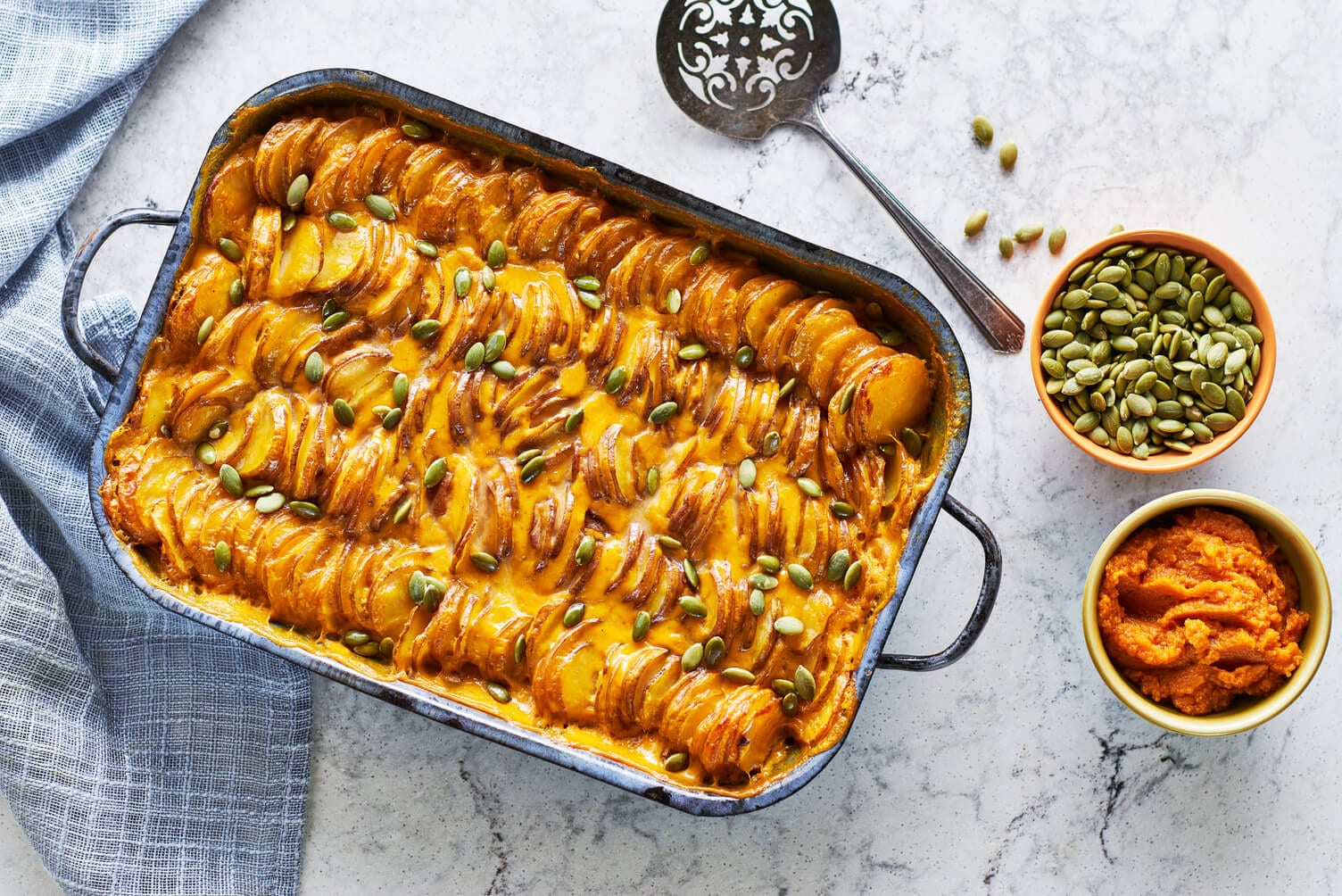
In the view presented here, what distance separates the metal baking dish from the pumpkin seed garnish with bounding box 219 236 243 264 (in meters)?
0.07

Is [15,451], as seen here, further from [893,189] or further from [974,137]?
[974,137]

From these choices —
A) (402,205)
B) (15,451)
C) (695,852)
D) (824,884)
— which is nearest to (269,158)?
(402,205)

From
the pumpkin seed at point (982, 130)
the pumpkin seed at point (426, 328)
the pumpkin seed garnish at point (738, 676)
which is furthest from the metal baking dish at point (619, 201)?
the pumpkin seed at point (982, 130)

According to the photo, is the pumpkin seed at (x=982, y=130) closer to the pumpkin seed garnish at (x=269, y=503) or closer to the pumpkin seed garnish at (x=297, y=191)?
the pumpkin seed garnish at (x=297, y=191)

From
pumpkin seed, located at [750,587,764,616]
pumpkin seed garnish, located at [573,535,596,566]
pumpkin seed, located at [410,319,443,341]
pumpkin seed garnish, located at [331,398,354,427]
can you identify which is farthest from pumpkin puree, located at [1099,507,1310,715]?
pumpkin seed garnish, located at [331,398,354,427]

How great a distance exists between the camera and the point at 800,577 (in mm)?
2459

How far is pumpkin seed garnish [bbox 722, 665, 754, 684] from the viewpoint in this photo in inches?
96.4

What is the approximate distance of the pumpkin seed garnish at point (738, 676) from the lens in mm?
2449

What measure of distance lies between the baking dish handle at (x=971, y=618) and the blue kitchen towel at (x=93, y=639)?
1565mm

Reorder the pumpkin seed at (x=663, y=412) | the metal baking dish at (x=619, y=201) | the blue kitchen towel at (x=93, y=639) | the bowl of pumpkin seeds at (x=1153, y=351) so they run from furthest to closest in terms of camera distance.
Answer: the blue kitchen towel at (x=93, y=639)
the bowl of pumpkin seeds at (x=1153, y=351)
the pumpkin seed at (x=663, y=412)
the metal baking dish at (x=619, y=201)

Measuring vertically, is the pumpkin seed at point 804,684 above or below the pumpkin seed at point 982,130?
below

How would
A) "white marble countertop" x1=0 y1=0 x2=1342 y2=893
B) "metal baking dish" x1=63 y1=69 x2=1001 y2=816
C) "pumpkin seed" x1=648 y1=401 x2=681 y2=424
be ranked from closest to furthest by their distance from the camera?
"metal baking dish" x1=63 y1=69 x2=1001 y2=816 → "pumpkin seed" x1=648 y1=401 x2=681 y2=424 → "white marble countertop" x1=0 y1=0 x2=1342 y2=893

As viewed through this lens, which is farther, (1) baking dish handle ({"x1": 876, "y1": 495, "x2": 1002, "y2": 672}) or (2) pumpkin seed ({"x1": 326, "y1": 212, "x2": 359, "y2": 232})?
(2) pumpkin seed ({"x1": 326, "y1": 212, "x2": 359, "y2": 232})

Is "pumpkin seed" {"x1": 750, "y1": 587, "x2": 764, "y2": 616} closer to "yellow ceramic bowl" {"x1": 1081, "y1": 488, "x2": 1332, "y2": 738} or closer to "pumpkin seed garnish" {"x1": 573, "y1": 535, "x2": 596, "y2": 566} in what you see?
"pumpkin seed garnish" {"x1": 573, "y1": 535, "x2": 596, "y2": 566}
